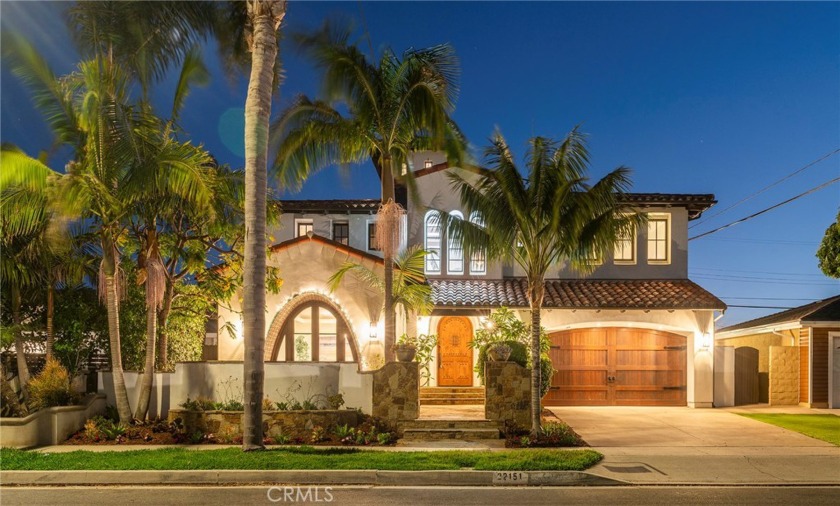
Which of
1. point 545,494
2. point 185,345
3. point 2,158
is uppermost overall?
point 2,158

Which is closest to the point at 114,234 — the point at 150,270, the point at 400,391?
the point at 150,270

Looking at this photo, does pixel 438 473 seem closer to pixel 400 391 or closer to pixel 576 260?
pixel 400 391

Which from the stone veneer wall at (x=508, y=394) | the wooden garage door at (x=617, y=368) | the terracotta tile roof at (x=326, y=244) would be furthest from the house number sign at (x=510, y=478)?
the wooden garage door at (x=617, y=368)

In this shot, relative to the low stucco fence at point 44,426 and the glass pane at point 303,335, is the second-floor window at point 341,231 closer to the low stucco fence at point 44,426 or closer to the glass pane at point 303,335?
the glass pane at point 303,335

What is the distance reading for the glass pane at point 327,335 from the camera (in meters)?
19.3

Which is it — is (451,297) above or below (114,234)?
below

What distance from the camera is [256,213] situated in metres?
12.4

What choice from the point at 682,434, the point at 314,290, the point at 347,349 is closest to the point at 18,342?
the point at 314,290

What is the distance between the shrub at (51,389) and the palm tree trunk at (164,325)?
2.24 m

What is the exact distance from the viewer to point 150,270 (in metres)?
14.4

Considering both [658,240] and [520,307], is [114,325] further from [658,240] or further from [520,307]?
[658,240]

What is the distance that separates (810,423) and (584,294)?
6.72m

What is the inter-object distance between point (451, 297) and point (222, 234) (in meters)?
7.00

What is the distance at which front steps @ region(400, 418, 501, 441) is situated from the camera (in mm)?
14242
